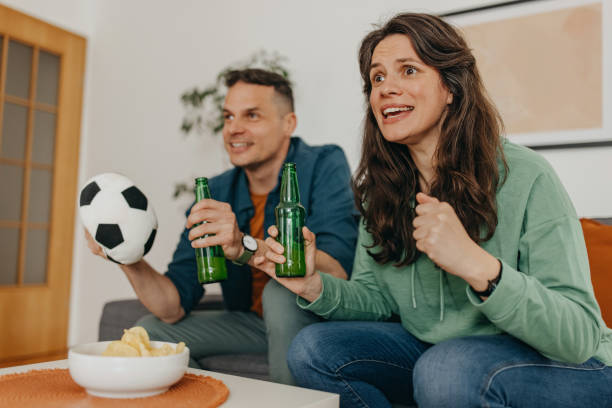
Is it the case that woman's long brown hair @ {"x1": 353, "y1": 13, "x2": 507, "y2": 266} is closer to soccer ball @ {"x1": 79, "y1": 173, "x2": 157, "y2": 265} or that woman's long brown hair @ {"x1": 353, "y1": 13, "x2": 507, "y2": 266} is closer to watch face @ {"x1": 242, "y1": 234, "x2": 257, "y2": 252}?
watch face @ {"x1": 242, "y1": 234, "x2": 257, "y2": 252}

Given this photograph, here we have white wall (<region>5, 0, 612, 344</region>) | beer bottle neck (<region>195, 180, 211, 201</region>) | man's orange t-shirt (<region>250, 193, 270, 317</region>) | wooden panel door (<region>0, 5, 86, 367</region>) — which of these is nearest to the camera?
beer bottle neck (<region>195, 180, 211, 201</region>)

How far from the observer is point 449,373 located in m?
0.93

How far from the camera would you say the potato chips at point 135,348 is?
85 cm

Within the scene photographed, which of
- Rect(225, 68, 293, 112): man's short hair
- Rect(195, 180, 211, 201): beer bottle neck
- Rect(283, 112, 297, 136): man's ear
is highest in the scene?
Rect(225, 68, 293, 112): man's short hair

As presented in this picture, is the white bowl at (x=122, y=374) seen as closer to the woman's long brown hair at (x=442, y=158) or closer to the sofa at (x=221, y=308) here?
the woman's long brown hair at (x=442, y=158)

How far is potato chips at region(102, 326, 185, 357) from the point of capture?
848 millimetres

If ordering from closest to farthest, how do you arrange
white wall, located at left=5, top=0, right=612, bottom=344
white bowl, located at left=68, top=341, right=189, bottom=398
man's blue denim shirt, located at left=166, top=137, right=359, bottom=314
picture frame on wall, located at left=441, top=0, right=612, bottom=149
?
white bowl, located at left=68, top=341, right=189, bottom=398, man's blue denim shirt, located at left=166, top=137, right=359, bottom=314, picture frame on wall, located at left=441, top=0, right=612, bottom=149, white wall, located at left=5, top=0, right=612, bottom=344

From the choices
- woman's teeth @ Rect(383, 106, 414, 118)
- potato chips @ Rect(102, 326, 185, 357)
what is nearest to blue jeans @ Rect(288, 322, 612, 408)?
potato chips @ Rect(102, 326, 185, 357)

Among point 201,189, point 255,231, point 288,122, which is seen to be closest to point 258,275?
point 255,231

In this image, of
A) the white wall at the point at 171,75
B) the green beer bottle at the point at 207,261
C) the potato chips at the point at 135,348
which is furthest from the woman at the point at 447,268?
the white wall at the point at 171,75

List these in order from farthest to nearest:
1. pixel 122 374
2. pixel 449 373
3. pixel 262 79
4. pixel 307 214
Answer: pixel 262 79 → pixel 307 214 → pixel 449 373 → pixel 122 374

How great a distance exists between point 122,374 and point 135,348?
7 cm

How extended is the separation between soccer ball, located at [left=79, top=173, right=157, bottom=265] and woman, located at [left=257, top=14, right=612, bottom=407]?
30 centimetres

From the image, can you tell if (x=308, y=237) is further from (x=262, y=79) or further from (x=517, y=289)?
(x=262, y=79)
